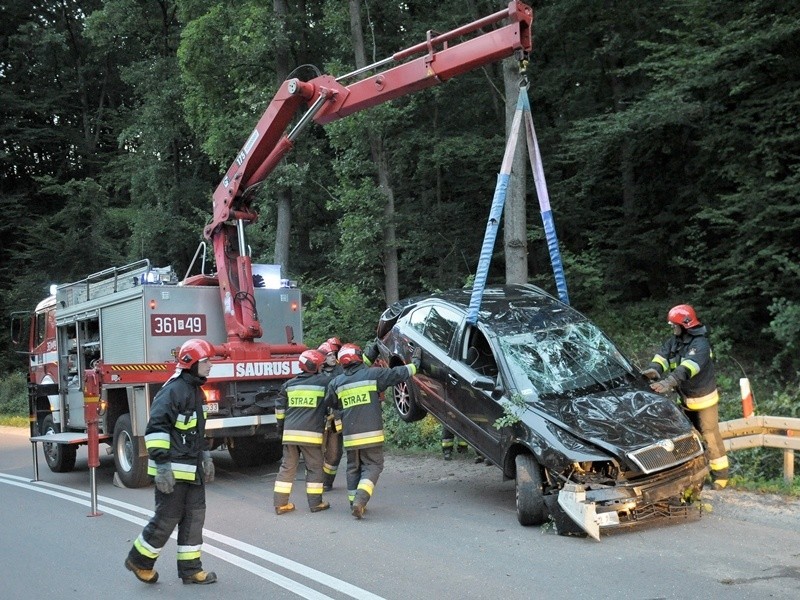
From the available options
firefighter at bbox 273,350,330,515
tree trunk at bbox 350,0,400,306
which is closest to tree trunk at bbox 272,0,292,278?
tree trunk at bbox 350,0,400,306

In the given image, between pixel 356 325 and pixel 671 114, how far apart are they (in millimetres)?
7385

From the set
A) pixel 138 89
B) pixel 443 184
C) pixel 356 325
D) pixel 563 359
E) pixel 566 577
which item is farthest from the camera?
pixel 138 89

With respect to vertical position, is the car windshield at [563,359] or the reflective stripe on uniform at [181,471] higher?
the car windshield at [563,359]

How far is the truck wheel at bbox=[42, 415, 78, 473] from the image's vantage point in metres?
11.7

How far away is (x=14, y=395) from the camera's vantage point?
2564 centimetres

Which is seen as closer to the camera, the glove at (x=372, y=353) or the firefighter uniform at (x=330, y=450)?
the firefighter uniform at (x=330, y=450)

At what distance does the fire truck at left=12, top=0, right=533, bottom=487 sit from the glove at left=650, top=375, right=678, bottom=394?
385 cm

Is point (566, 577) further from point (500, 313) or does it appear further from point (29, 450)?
point (29, 450)

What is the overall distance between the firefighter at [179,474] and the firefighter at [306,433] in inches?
82.7

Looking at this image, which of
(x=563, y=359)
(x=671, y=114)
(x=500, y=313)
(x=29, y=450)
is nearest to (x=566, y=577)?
(x=563, y=359)

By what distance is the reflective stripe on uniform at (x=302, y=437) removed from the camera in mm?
7762

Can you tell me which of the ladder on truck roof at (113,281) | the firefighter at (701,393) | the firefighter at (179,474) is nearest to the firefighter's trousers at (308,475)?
the firefighter at (179,474)

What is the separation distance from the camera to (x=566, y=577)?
5238 millimetres

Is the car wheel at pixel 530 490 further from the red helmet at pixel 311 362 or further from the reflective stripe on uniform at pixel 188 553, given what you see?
the reflective stripe on uniform at pixel 188 553
